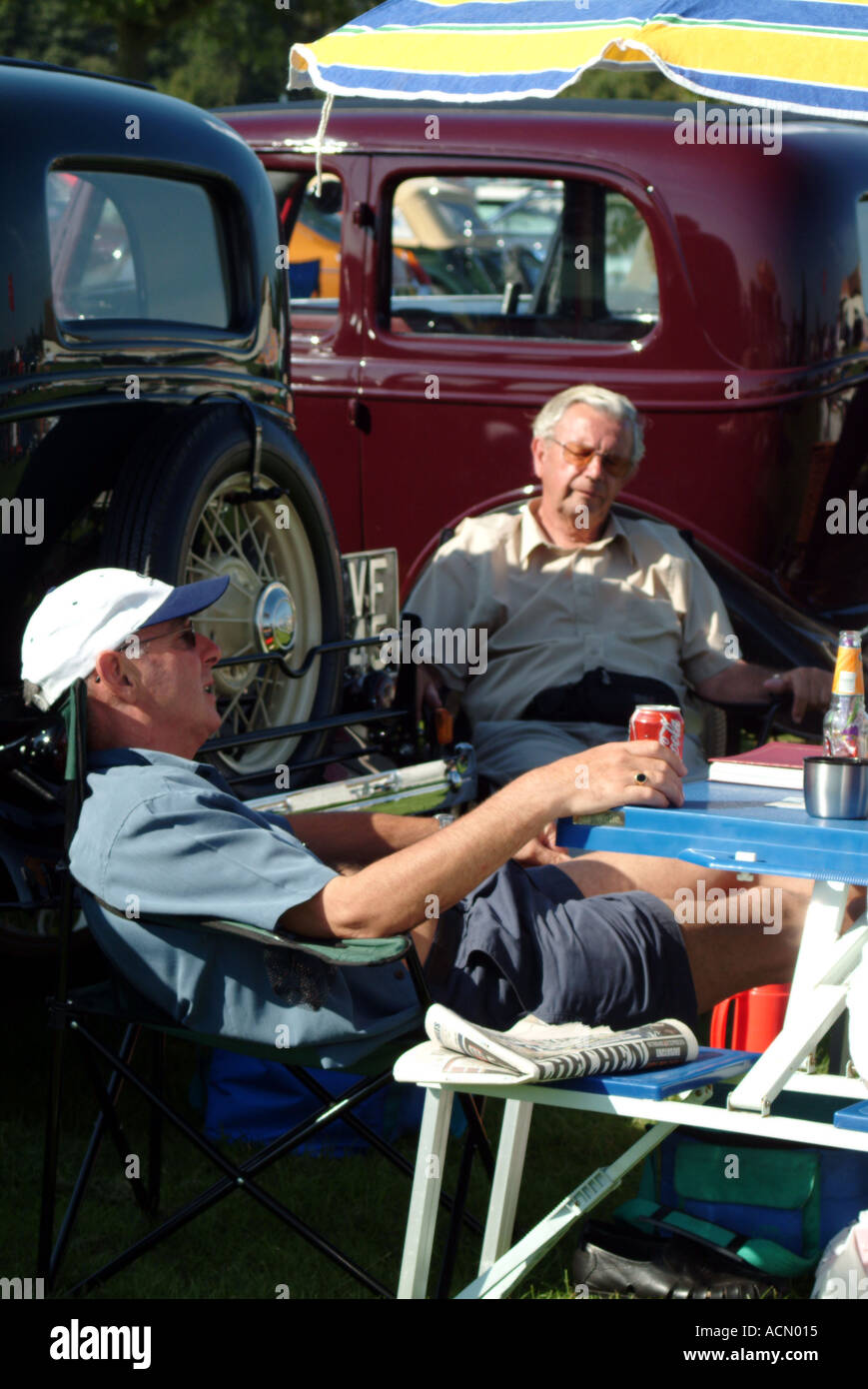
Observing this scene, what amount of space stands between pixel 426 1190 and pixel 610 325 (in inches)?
163

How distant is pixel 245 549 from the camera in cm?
416

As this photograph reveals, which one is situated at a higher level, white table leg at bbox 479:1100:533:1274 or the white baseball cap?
the white baseball cap

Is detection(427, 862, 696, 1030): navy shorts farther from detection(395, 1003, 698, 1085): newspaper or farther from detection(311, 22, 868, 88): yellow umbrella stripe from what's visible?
detection(311, 22, 868, 88): yellow umbrella stripe

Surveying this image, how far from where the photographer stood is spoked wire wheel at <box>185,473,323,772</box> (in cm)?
396

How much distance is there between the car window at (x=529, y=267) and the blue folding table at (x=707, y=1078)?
337 centimetres

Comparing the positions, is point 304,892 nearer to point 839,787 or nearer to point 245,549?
point 839,787

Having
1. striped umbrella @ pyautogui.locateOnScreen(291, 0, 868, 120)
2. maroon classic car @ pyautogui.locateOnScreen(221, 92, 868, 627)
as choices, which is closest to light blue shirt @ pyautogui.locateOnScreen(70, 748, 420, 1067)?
striped umbrella @ pyautogui.locateOnScreen(291, 0, 868, 120)

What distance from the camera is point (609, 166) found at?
5.89 m

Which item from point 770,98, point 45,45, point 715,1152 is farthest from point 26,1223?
point 45,45

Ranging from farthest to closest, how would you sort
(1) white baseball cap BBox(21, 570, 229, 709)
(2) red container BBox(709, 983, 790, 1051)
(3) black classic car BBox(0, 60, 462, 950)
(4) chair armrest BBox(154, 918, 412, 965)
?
1. (3) black classic car BBox(0, 60, 462, 950)
2. (2) red container BBox(709, 983, 790, 1051)
3. (1) white baseball cap BBox(21, 570, 229, 709)
4. (4) chair armrest BBox(154, 918, 412, 965)

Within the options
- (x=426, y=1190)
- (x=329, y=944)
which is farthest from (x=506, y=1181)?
(x=329, y=944)

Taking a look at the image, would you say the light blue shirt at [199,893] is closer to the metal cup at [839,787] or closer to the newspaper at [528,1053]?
the newspaper at [528,1053]

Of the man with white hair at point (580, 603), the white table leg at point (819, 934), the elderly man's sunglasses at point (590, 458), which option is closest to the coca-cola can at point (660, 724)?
the white table leg at point (819, 934)

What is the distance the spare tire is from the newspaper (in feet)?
4.71
